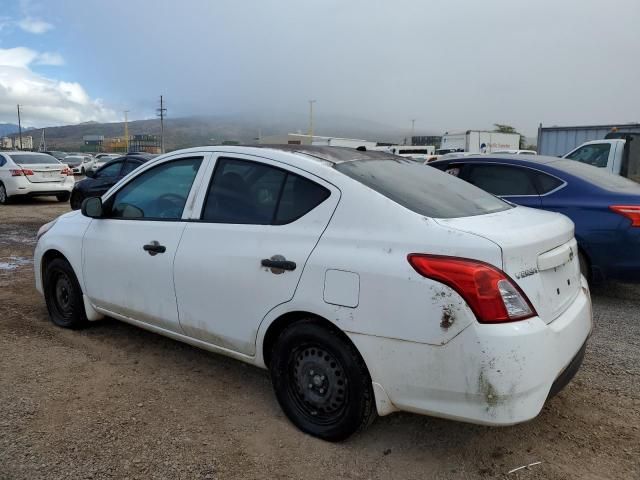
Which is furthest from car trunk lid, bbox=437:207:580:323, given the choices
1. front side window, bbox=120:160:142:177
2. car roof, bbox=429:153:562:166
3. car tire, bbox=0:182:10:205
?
car tire, bbox=0:182:10:205

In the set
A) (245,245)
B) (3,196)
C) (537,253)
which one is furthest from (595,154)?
(3,196)

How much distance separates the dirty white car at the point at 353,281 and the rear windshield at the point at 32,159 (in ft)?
39.8

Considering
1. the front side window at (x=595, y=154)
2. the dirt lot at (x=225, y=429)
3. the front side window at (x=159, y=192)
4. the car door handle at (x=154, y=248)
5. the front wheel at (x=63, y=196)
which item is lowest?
the dirt lot at (x=225, y=429)

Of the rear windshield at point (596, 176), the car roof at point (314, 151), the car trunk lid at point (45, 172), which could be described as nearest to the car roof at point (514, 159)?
the rear windshield at point (596, 176)

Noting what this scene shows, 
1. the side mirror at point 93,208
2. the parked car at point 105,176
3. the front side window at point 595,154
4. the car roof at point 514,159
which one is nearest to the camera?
the side mirror at point 93,208

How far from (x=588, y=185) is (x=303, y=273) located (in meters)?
3.77

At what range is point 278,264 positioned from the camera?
287 cm

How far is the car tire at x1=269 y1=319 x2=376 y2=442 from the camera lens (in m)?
2.65

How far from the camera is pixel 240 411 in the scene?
127 inches

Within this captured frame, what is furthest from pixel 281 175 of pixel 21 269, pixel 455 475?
pixel 21 269

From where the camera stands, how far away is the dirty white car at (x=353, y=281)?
2.34 metres

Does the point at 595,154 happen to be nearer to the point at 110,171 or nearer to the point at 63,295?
the point at 110,171

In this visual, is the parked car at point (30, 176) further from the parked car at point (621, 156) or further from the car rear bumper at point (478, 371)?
the car rear bumper at point (478, 371)

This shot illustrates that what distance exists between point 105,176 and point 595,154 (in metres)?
9.99
